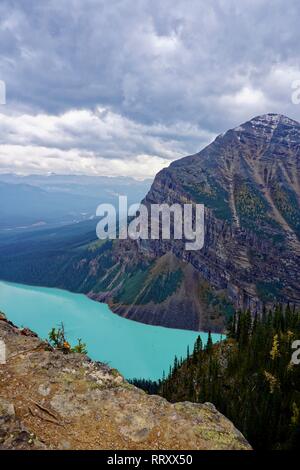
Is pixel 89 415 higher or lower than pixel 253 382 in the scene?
higher

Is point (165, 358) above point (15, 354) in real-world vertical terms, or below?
below

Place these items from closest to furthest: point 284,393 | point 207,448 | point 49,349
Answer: point 207,448
point 49,349
point 284,393

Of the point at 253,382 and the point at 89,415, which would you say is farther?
the point at 253,382

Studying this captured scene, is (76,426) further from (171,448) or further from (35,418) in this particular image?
(171,448)
